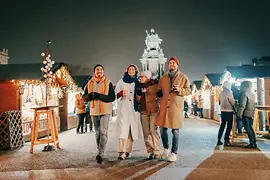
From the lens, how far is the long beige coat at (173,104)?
6.06m

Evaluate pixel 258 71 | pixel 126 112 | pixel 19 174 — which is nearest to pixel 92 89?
pixel 126 112

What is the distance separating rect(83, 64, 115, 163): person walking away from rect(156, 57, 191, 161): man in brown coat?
1231mm

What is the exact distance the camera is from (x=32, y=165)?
602 centimetres

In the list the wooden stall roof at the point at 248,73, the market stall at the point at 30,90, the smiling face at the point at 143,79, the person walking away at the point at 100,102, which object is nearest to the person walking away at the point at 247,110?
the smiling face at the point at 143,79

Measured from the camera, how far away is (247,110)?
8172 mm

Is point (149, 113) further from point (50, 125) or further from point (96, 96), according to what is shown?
point (50, 125)

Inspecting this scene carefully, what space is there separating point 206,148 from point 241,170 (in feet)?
8.72

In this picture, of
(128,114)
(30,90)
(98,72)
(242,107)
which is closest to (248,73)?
(242,107)

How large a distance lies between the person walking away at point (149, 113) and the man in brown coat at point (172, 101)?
0.66 ft

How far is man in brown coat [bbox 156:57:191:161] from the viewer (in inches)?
238

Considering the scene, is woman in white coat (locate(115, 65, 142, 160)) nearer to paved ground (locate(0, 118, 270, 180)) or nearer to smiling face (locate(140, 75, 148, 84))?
smiling face (locate(140, 75, 148, 84))

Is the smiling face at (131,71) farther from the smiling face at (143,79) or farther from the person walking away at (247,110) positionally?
the person walking away at (247,110)

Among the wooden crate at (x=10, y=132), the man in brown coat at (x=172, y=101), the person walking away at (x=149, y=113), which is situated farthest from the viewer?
the wooden crate at (x=10, y=132)

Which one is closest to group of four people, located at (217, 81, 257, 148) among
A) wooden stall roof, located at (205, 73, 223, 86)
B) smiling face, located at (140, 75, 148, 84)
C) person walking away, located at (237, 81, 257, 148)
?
person walking away, located at (237, 81, 257, 148)
